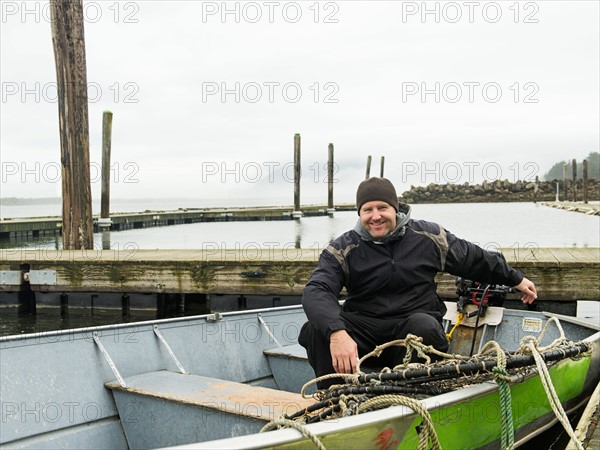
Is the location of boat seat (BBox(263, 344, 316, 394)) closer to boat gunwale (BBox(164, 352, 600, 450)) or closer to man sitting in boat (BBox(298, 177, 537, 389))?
man sitting in boat (BBox(298, 177, 537, 389))

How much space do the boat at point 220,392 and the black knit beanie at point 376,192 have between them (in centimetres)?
121

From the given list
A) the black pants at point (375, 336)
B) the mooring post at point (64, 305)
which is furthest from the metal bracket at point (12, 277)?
the black pants at point (375, 336)

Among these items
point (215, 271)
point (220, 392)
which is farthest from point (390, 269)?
point (215, 271)

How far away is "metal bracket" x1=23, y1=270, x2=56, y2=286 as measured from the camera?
1098cm

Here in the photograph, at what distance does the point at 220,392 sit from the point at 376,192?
6.40 feet

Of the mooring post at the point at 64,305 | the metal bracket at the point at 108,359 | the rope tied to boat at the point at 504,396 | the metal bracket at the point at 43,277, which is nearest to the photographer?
the rope tied to boat at the point at 504,396

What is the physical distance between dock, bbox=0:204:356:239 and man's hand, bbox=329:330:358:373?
26.3 meters

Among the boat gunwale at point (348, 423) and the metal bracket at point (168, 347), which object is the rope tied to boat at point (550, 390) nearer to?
the boat gunwale at point (348, 423)

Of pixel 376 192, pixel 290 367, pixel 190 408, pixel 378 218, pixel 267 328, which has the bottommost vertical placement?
pixel 290 367

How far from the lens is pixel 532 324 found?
6266mm

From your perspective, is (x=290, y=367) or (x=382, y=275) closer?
(x=382, y=275)

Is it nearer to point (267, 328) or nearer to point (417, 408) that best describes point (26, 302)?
point (267, 328)

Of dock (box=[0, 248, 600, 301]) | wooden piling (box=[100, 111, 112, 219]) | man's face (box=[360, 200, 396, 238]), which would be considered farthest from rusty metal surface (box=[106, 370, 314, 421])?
wooden piling (box=[100, 111, 112, 219])

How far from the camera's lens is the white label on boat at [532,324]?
245 inches
